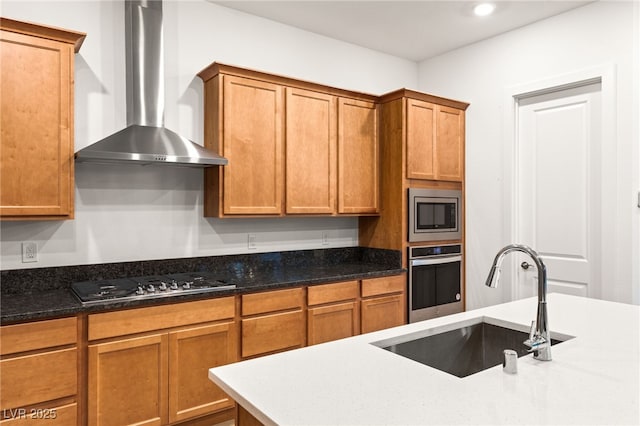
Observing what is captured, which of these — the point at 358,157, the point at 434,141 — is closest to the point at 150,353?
the point at 358,157

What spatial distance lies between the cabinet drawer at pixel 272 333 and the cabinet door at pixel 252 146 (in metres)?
0.78

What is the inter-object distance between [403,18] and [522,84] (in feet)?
3.78

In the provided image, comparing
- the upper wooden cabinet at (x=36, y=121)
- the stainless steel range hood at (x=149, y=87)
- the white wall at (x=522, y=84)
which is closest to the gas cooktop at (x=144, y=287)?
the upper wooden cabinet at (x=36, y=121)

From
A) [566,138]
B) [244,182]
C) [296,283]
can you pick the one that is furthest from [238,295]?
[566,138]

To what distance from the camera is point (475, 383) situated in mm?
1264

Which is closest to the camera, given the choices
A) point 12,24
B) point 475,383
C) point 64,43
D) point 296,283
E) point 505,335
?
point 475,383

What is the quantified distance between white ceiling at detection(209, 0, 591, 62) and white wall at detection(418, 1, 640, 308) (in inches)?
6.5

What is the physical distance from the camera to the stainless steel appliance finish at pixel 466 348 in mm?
1777

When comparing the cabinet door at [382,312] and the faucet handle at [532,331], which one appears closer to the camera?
the faucet handle at [532,331]

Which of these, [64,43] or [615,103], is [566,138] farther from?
[64,43]

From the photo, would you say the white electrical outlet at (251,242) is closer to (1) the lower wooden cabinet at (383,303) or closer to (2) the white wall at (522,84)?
(1) the lower wooden cabinet at (383,303)

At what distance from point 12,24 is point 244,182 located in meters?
1.59

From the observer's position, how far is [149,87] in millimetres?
2918

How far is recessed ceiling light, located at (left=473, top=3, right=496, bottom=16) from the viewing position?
11.1 ft
